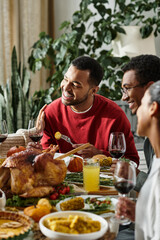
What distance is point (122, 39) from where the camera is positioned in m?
4.58

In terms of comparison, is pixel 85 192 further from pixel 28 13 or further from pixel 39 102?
pixel 28 13

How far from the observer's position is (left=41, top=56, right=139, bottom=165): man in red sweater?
2764 mm

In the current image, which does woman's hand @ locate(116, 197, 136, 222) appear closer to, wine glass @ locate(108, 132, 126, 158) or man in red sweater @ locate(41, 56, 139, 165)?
wine glass @ locate(108, 132, 126, 158)

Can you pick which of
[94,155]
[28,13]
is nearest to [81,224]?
[94,155]

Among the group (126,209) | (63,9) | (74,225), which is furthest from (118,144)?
(63,9)

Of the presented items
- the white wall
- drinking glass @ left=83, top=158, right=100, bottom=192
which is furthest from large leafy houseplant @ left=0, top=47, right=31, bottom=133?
drinking glass @ left=83, top=158, right=100, bottom=192

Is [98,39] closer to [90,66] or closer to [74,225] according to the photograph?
[90,66]

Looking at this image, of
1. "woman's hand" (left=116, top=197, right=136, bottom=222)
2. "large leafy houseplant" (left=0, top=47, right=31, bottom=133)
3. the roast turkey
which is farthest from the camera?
"large leafy houseplant" (left=0, top=47, right=31, bottom=133)

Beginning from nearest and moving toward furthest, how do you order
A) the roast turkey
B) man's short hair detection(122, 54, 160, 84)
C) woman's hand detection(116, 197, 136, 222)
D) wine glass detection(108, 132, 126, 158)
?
1. woman's hand detection(116, 197, 136, 222)
2. the roast turkey
3. wine glass detection(108, 132, 126, 158)
4. man's short hair detection(122, 54, 160, 84)

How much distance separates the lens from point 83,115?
2838mm

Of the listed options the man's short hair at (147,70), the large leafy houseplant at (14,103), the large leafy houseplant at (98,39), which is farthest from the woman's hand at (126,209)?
the large leafy houseplant at (98,39)

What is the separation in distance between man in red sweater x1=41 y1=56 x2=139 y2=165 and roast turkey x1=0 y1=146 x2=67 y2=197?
112cm

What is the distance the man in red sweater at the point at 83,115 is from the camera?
9.07ft

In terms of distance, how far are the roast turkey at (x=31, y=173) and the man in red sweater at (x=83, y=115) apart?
3.69ft
